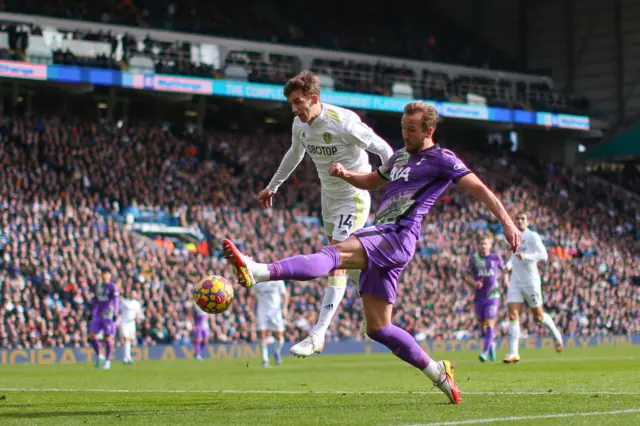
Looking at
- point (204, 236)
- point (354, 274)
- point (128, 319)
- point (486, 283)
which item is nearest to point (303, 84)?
point (354, 274)

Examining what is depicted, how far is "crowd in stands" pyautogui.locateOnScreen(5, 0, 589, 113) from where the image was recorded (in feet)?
133

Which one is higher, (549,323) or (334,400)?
(549,323)

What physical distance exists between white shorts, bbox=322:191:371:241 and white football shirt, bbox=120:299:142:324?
1556 cm

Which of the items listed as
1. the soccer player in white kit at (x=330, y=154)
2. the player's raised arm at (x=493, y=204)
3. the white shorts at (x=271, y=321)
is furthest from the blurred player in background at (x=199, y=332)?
the player's raised arm at (x=493, y=204)

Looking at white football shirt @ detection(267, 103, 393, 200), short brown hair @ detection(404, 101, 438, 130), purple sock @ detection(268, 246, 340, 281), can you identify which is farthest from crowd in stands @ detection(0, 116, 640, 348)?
short brown hair @ detection(404, 101, 438, 130)

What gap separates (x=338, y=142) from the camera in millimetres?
11125

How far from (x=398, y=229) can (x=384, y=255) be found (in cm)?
27

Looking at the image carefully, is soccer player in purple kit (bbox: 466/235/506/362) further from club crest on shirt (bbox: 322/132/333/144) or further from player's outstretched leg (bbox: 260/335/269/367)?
club crest on shirt (bbox: 322/132/333/144)

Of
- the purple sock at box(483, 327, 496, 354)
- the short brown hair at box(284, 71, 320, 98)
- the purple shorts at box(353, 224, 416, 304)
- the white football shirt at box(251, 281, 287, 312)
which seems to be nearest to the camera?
the purple shorts at box(353, 224, 416, 304)

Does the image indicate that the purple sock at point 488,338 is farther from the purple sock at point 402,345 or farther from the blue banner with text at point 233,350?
the purple sock at point 402,345

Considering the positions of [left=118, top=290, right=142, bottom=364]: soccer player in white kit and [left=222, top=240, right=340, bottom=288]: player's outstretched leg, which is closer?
[left=222, top=240, right=340, bottom=288]: player's outstretched leg

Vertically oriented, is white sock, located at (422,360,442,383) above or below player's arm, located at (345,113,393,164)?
below

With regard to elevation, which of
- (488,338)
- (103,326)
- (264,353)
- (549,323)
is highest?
(549,323)

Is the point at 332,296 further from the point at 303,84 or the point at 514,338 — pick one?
the point at 514,338
